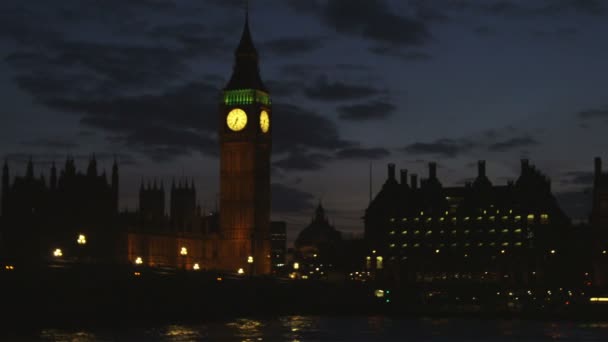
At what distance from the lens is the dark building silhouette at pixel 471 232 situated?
421 feet

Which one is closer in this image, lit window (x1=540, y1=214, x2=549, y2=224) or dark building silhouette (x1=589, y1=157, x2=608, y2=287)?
dark building silhouette (x1=589, y1=157, x2=608, y2=287)

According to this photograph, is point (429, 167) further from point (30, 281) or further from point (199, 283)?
point (30, 281)

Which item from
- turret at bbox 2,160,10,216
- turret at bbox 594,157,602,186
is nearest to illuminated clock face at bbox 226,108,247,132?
turret at bbox 2,160,10,216

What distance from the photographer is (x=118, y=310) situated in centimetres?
8619

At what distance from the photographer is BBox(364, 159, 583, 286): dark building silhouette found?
128 meters

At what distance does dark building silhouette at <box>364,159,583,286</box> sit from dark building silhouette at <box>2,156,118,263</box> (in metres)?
39.0

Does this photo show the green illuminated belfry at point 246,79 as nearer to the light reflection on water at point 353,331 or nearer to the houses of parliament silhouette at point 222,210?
the houses of parliament silhouette at point 222,210

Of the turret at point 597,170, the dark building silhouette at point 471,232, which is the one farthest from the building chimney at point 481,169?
the turret at point 597,170

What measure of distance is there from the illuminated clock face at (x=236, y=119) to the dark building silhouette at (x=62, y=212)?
58.3 feet

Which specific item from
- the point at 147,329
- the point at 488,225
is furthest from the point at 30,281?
the point at 488,225

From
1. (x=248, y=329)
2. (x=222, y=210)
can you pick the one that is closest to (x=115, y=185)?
(x=222, y=210)

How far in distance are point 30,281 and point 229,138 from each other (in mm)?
48170

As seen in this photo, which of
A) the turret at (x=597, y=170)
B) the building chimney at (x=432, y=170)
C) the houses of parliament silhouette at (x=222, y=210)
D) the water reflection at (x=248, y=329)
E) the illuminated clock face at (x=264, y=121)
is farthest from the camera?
the building chimney at (x=432, y=170)

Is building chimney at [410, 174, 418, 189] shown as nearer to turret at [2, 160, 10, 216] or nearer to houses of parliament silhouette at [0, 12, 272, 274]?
houses of parliament silhouette at [0, 12, 272, 274]
